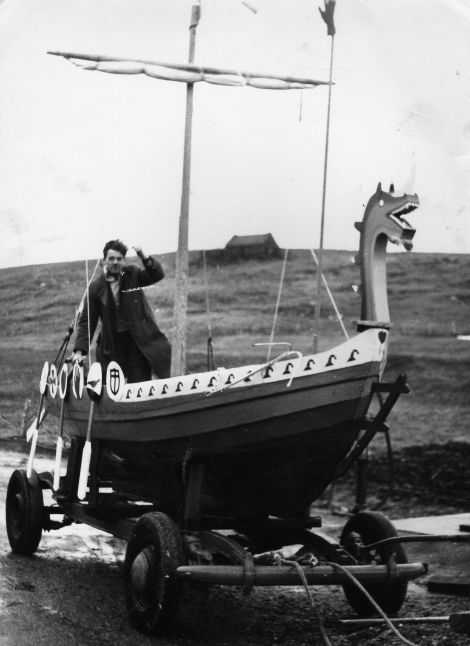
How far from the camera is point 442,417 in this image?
10523 millimetres

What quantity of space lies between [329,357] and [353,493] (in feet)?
21.2

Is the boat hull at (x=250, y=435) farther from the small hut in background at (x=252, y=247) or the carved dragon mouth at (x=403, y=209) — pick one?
the small hut in background at (x=252, y=247)

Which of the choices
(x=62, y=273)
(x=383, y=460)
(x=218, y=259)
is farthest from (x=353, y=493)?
(x=62, y=273)

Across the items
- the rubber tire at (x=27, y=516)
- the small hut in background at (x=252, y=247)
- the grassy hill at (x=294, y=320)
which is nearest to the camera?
the rubber tire at (x=27, y=516)

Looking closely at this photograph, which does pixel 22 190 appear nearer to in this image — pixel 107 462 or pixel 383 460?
pixel 107 462

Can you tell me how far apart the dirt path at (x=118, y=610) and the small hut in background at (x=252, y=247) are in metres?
3.05

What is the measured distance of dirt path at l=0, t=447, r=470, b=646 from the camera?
4926 mm

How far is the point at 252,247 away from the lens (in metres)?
9.05

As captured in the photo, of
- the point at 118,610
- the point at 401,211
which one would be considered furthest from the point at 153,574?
the point at 401,211

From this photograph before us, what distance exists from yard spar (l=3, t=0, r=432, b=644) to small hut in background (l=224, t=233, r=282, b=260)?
300cm

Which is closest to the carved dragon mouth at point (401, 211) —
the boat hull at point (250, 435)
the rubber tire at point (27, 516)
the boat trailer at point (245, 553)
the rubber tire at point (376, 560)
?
the boat hull at point (250, 435)

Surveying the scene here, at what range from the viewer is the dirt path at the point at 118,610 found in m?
4.93

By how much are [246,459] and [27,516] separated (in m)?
2.16

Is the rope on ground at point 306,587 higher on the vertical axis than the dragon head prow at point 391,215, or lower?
lower
